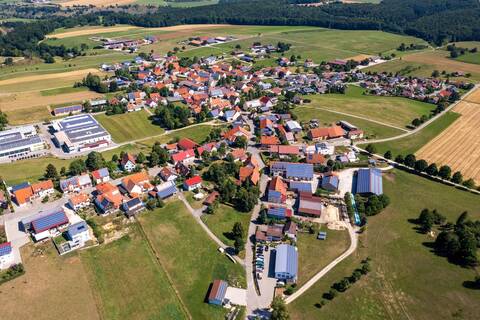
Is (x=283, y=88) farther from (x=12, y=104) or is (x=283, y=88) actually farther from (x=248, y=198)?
(x=12, y=104)

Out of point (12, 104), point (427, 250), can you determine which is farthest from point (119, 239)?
point (12, 104)

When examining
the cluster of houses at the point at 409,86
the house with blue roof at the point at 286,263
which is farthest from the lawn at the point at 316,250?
the cluster of houses at the point at 409,86

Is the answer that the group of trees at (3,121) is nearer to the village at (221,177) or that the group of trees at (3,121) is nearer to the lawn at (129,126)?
the village at (221,177)

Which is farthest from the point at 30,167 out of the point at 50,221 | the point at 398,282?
the point at 398,282

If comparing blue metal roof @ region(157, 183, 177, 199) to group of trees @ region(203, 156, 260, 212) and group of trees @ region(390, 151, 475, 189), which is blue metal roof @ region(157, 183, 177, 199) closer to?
group of trees @ region(203, 156, 260, 212)

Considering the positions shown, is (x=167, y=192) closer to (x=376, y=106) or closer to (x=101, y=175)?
(x=101, y=175)
